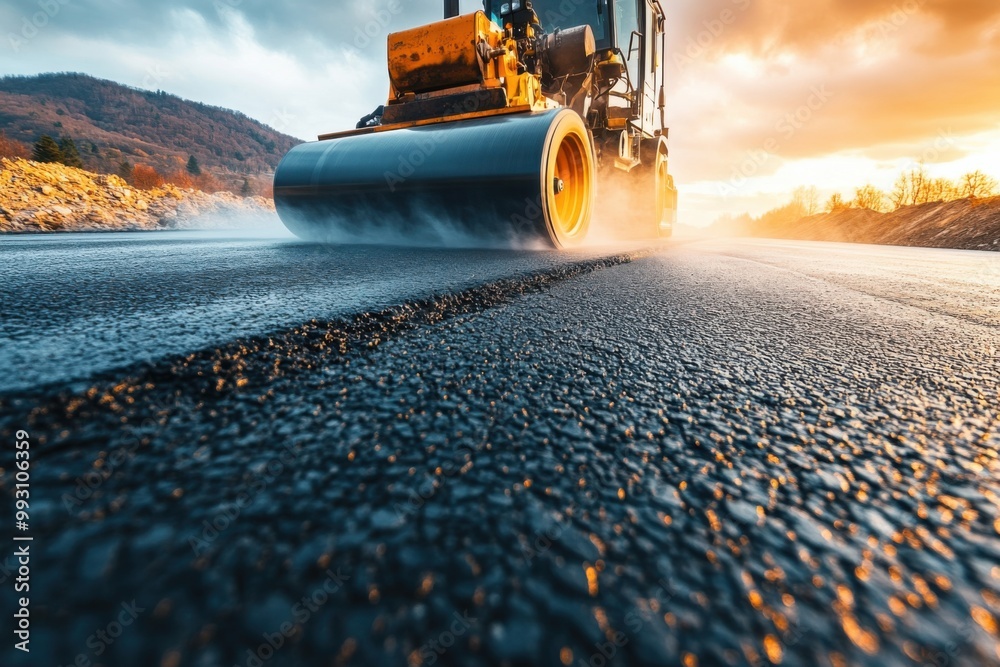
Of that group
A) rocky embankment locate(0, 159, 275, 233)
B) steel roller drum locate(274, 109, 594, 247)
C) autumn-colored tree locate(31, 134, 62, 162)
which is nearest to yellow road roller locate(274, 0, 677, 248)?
steel roller drum locate(274, 109, 594, 247)

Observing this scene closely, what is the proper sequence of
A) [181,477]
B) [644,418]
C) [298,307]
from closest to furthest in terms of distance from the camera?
[181,477] < [644,418] < [298,307]

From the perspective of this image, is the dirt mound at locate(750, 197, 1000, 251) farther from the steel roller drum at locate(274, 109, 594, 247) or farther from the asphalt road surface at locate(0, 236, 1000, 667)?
the asphalt road surface at locate(0, 236, 1000, 667)

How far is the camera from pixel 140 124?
5859 cm

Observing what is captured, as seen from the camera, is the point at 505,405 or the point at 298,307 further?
the point at 298,307

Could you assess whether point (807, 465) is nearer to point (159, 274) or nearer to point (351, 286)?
point (351, 286)

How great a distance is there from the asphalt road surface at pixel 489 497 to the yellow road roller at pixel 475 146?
2.42 meters

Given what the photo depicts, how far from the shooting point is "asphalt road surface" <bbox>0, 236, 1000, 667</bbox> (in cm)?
31

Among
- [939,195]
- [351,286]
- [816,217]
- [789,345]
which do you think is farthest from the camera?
[816,217]

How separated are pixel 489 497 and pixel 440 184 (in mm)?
3107

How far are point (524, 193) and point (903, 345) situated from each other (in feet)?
7.85

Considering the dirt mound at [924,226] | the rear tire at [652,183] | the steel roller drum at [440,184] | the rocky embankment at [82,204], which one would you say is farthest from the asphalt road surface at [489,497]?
the dirt mound at [924,226]

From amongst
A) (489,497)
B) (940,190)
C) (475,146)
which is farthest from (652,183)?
(940,190)

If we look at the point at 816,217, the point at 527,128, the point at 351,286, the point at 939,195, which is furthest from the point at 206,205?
the point at 939,195

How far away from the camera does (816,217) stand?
35.3m
